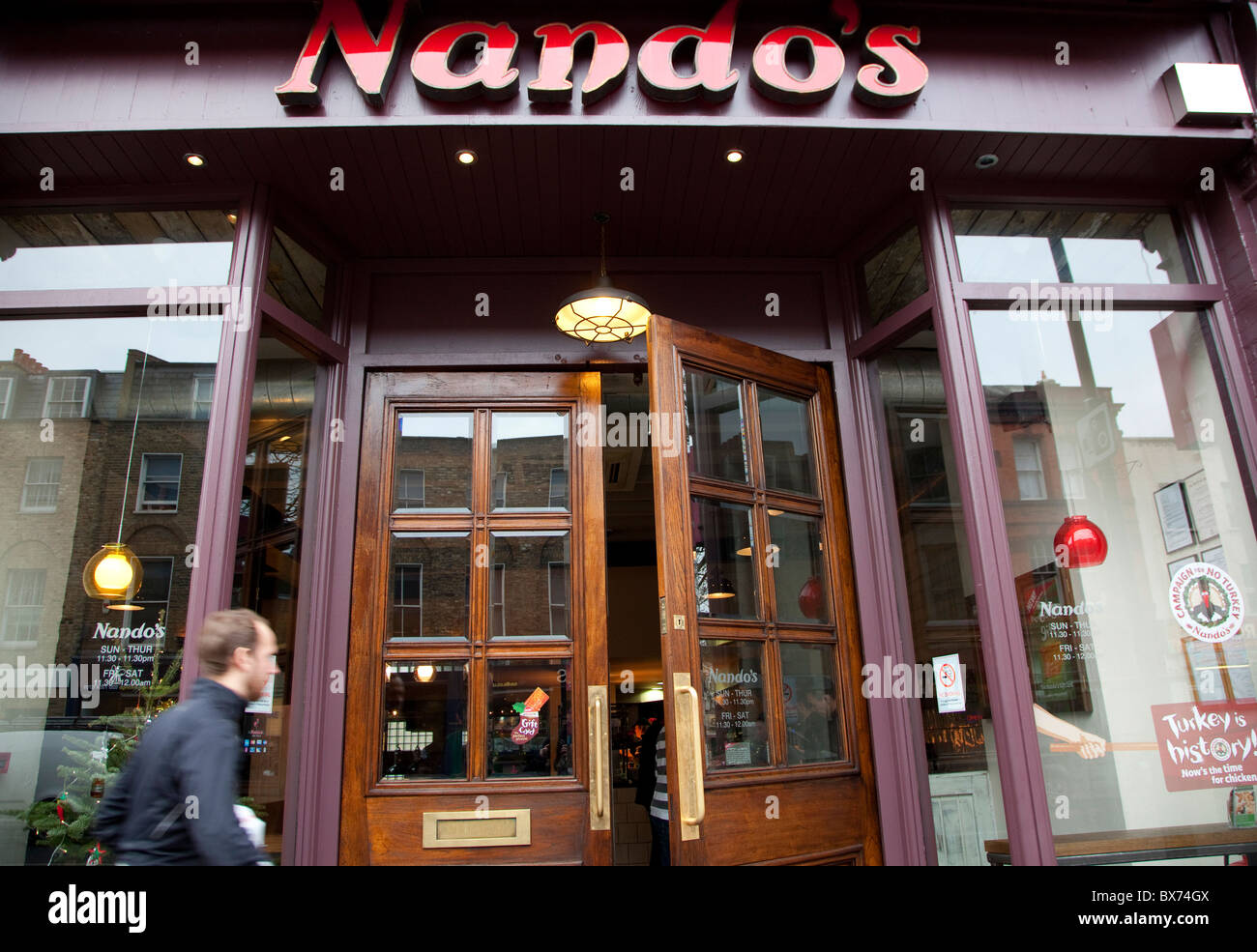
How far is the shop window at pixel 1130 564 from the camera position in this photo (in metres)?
3.56

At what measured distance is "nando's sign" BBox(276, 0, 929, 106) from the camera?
341cm

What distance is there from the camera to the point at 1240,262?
3.85 meters

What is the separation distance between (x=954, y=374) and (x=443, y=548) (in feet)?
8.14


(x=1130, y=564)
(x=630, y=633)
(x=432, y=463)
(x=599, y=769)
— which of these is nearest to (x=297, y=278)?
(x=432, y=463)

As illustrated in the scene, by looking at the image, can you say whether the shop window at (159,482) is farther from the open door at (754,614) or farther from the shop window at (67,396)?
the open door at (754,614)

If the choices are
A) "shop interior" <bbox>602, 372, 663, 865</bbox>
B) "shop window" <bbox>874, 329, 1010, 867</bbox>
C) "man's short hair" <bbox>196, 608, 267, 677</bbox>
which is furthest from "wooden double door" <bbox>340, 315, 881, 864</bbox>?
"shop interior" <bbox>602, 372, 663, 865</bbox>

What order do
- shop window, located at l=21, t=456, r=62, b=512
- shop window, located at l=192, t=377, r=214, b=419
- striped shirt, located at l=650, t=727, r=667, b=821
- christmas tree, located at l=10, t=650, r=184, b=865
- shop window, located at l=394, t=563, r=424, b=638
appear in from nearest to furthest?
christmas tree, located at l=10, t=650, r=184, b=865, shop window, located at l=192, t=377, r=214, b=419, shop window, located at l=394, t=563, r=424, b=638, shop window, located at l=21, t=456, r=62, b=512, striped shirt, located at l=650, t=727, r=667, b=821

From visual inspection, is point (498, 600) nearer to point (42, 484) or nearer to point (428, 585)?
point (428, 585)

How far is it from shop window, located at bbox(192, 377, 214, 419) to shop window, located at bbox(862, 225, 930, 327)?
319 centimetres

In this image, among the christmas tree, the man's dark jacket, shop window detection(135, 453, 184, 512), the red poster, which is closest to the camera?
the man's dark jacket

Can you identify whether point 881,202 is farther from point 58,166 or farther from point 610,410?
point 58,166

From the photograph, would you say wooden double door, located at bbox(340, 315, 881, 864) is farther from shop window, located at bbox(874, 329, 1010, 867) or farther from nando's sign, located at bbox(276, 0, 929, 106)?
nando's sign, located at bbox(276, 0, 929, 106)

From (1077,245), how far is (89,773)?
16.8ft
